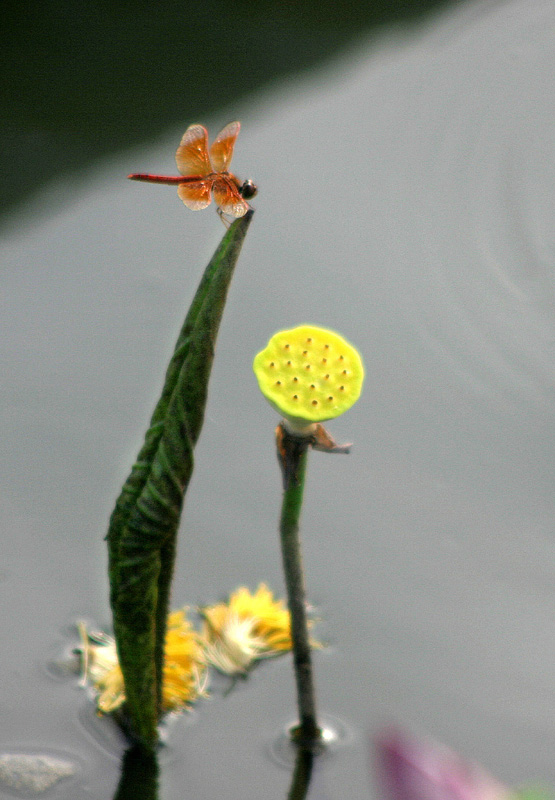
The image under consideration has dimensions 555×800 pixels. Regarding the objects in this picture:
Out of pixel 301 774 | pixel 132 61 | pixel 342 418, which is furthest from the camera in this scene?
pixel 132 61

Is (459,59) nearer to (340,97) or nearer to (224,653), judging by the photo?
(340,97)

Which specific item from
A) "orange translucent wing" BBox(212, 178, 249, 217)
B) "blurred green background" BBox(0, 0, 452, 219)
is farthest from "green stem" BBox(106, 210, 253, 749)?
"blurred green background" BBox(0, 0, 452, 219)

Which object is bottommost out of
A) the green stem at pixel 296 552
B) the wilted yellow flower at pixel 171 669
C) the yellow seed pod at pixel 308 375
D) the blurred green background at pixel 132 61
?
the wilted yellow flower at pixel 171 669

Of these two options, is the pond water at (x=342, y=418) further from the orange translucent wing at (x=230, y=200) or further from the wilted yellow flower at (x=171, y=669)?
the orange translucent wing at (x=230, y=200)

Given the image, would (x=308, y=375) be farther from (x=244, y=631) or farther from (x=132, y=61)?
(x=132, y=61)

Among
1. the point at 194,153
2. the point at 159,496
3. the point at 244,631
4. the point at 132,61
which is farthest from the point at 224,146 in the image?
the point at 132,61

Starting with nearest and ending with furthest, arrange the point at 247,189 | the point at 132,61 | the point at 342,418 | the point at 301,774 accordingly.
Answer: the point at 247,189, the point at 301,774, the point at 342,418, the point at 132,61

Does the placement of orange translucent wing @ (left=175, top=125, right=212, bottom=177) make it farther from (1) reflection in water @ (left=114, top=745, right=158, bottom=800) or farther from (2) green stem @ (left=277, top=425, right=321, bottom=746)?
(1) reflection in water @ (left=114, top=745, right=158, bottom=800)

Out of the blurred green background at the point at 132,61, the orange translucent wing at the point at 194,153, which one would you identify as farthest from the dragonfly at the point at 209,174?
the blurred green background at the point at 132,61
